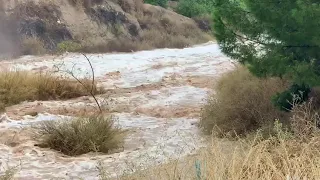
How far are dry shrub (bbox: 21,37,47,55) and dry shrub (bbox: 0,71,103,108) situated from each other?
7.90m

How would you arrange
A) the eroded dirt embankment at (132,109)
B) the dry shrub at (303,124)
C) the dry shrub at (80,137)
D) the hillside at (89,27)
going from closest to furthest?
1. the dry shrub at (303,124)
2. the eroded dirt embankment at (132,109)
3. the dry shrub at (80,137)
4. the hillside at (89,27)

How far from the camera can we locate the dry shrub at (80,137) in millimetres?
9820

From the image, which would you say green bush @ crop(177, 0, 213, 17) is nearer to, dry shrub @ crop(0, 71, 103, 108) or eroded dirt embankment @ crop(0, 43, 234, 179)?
eroded dirt embankment @ crop(0, 43, 234, 179)

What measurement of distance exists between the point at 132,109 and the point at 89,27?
14.1 meters

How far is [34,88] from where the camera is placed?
602 inches

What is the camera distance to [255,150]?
719 cm

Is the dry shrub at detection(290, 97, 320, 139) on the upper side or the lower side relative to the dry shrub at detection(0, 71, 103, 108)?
upper

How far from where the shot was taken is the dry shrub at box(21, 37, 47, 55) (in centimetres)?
2403

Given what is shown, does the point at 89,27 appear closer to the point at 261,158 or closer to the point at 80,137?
the point at 80,137

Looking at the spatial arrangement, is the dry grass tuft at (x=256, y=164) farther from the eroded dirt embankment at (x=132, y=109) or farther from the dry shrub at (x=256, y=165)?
the eroded dirt embankment at (x=132, y=109)

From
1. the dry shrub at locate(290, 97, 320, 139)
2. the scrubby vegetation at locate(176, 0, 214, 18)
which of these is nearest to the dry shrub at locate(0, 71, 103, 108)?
the dry shrub at locate(290, 97, 320, 139)

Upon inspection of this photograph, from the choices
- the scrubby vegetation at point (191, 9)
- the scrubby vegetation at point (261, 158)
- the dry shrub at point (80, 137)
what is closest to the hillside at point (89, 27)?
the scrubby vegetation at point (191, 9)

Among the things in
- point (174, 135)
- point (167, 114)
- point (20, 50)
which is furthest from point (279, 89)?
→ point (20, 50)

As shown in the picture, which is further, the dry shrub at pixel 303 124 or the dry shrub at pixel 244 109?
the dry shrub at pixel 244 109
